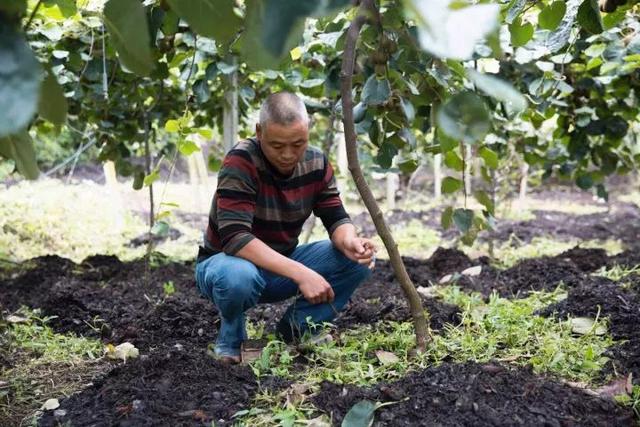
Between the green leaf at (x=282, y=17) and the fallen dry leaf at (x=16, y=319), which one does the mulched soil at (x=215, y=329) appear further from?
the green leaf at (x=282, y=17)

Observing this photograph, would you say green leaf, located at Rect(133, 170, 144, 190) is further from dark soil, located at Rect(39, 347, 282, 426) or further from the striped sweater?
dark soil, located at Rect(39, 347, 282, 426)

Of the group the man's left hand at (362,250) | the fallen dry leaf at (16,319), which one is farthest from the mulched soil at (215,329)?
the man's left hand at (362,250)

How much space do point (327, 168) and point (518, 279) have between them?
136 cm

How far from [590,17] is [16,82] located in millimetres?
1427

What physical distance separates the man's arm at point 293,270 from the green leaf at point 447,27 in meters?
1.52

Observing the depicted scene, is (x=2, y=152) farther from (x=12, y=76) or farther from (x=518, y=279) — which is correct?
(x=518, y=279)

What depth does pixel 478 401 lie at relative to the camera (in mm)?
1592

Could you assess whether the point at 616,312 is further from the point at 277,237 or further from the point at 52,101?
the point at 52,101

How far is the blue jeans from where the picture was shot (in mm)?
2137

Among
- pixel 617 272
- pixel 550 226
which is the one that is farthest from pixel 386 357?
pixel 550 226

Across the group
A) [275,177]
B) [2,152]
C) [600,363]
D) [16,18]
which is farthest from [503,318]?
[16,18]

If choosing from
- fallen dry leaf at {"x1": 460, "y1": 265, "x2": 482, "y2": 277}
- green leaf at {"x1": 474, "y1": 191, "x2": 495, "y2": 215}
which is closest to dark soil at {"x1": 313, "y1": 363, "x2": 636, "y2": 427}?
green leaf at {"x1": 474, "y1": 191, "x2": 495, "y2": 215}

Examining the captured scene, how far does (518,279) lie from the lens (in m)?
3.28

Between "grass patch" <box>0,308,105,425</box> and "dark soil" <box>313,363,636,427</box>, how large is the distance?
2.76 ft
